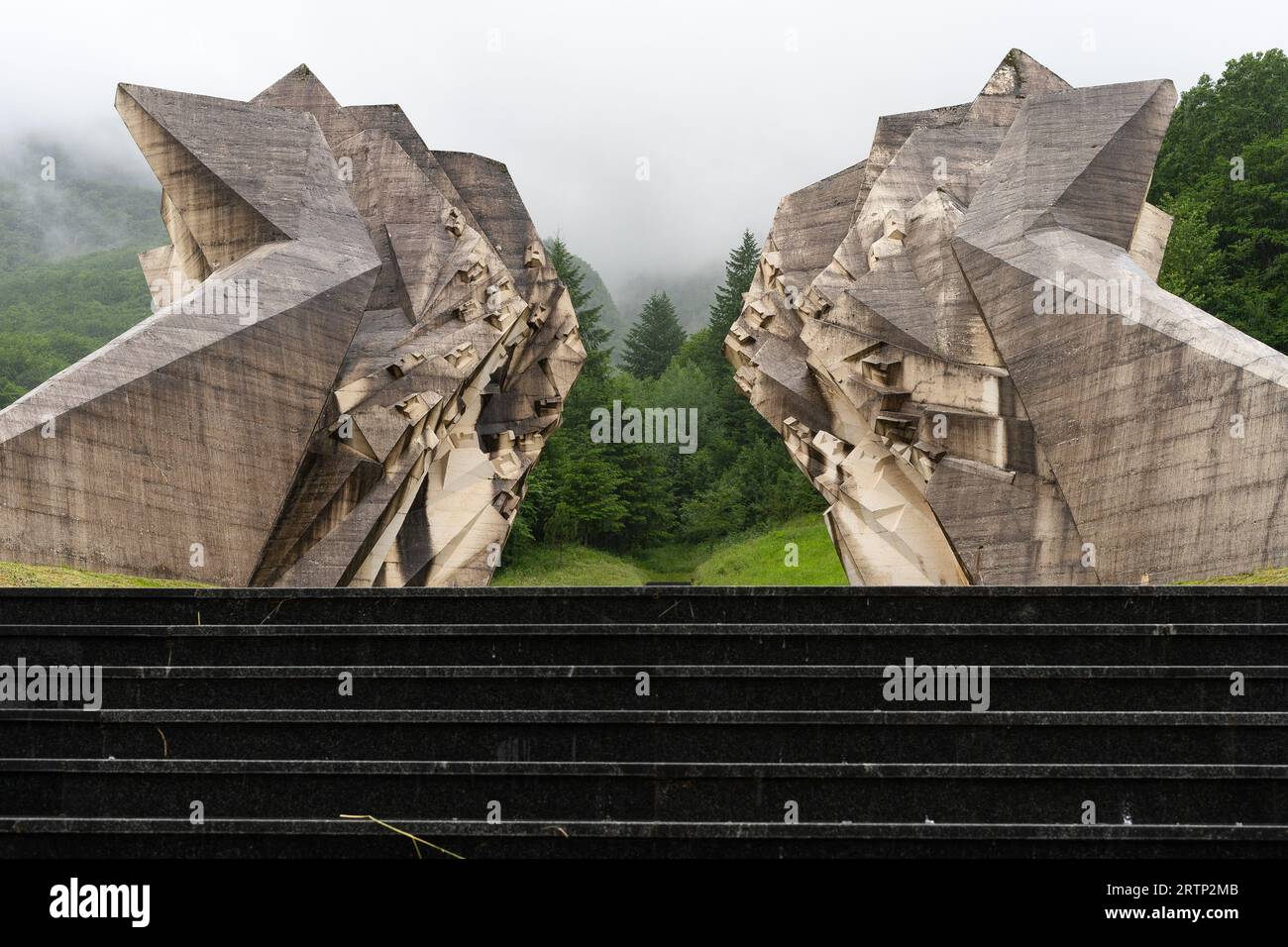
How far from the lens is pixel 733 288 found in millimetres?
45812

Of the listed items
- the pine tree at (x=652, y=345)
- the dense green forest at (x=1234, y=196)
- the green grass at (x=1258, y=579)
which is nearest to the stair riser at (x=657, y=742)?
the green grass at (x=1258, y=579)

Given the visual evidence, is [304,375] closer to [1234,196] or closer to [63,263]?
[1234,196]

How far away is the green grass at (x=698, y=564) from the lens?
30.7 meters

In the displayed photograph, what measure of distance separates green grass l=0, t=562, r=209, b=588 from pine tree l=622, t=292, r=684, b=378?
40820 millimetres

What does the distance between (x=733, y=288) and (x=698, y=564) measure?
46.4ft

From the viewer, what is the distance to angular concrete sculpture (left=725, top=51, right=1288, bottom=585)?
424 inches

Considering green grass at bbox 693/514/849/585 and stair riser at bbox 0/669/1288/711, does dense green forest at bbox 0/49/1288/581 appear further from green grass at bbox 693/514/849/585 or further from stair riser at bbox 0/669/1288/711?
stair riser at bbox 0/669/1288/711

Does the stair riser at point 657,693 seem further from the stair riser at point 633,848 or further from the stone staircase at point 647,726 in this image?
the stair riser at point 633,848

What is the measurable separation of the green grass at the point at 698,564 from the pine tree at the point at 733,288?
10.8 meters

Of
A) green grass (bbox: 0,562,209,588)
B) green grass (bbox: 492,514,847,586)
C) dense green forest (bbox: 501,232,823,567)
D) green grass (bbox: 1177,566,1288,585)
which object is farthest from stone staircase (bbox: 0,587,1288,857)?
dense green forest (bbox: 501,232,823,567)

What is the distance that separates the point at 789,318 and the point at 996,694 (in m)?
11.5

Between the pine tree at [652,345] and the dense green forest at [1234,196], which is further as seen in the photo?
the pine tree at [652,345]

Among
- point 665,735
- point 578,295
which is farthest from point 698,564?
point 665,735
